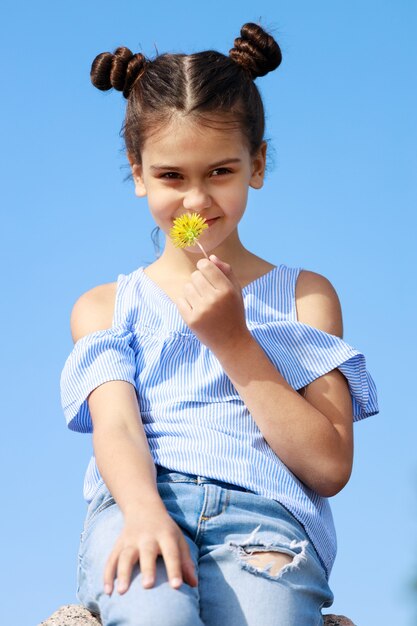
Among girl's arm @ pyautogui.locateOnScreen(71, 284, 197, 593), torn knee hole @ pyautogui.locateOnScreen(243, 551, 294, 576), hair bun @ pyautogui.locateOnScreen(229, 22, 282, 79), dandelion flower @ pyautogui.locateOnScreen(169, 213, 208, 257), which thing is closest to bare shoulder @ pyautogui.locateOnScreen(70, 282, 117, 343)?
girl's arm @ pyautogui.locateOnScreen(71, 284, 197, 593)

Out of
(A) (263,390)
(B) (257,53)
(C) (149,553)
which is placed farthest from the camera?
(B) (257,53)

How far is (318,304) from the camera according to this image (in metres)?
4.15

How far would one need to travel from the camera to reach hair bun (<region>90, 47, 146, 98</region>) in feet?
14.7

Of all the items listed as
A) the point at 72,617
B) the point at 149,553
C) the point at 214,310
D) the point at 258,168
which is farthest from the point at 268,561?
the point at 258,168

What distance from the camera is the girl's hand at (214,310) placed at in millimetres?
3607

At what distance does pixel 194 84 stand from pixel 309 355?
1109 mm

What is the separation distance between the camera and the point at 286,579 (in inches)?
129

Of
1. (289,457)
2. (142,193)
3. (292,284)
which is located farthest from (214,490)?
(142,193)

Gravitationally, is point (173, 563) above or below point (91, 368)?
below

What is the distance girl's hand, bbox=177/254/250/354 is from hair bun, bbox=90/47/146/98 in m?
1.17

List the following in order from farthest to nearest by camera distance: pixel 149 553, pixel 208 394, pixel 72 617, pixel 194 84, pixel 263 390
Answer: pixel 194 84 → pixel 208 394 → pixel 263 390 → pixel 72 617 → pixel 149 553

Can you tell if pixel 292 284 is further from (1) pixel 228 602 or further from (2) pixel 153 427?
(1) pixel 228 602

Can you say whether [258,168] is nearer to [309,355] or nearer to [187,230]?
[187,230]

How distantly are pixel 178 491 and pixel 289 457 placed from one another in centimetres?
43
